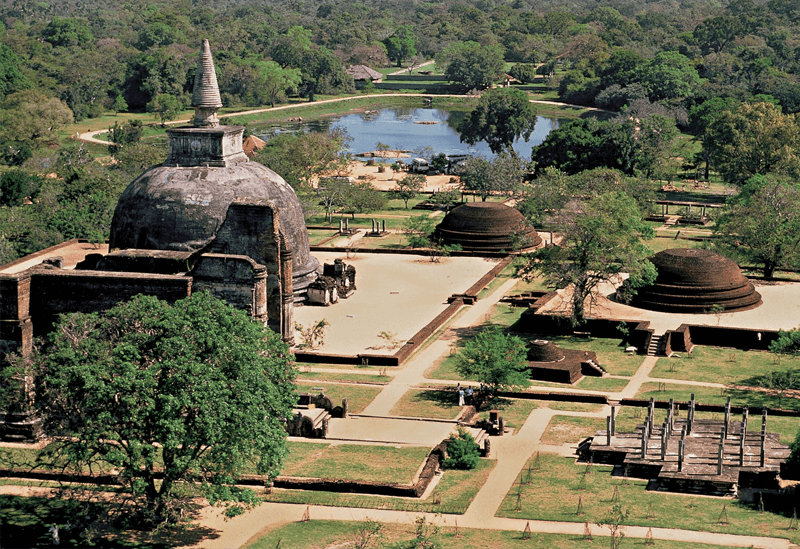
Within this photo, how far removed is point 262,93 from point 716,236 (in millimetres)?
84440

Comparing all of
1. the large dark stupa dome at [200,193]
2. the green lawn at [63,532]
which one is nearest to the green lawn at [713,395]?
the large dark stupa dome at [200,193]

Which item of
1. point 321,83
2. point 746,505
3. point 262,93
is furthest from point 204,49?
point 321,83

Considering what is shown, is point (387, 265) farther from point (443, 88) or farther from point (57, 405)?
point (443, 88)

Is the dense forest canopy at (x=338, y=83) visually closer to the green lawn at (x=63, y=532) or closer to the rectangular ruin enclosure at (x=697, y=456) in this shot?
the green lawn at (x=63, y=532)

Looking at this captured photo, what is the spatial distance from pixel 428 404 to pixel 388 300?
14.7 metres

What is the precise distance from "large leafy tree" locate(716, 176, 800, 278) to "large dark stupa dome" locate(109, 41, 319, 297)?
68.9 feet

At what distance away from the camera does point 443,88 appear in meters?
166

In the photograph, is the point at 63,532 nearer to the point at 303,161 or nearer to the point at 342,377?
the point at 342,377

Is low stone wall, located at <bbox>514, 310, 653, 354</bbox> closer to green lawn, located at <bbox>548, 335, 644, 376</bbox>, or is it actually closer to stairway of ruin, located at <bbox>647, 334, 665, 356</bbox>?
green lawn, located at <bbox>548, 335, 644, 376</bbox>

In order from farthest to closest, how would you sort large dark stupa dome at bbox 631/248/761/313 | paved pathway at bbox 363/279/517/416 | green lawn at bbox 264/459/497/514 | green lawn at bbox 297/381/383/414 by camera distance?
large dark stupa dome at bbox 631/248/761/313, paved pathway at bbox 363/279/517/416, green lawn at bbox 297/381/383/414, green lawn at bbox 264/459/497/514

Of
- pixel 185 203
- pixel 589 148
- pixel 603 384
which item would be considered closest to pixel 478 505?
pixel 603 384

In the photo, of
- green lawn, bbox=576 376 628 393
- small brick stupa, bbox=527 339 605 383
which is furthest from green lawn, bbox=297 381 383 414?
green lawn, bbox=576 376 628 393

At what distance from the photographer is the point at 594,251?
56.3m

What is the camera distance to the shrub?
40.4 metres
